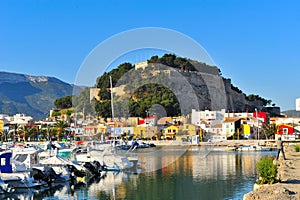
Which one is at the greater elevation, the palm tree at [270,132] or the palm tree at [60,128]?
the palm tree at [60,128]

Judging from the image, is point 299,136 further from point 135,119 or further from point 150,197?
point 150,197

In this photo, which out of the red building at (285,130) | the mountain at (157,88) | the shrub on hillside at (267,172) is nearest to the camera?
the shrub on hillside at (267,172)

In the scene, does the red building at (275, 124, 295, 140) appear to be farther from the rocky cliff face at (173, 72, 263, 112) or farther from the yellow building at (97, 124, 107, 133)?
the yellow building at (97, 124, 107, 133)

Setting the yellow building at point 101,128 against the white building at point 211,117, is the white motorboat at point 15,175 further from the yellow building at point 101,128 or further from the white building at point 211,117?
the white building at point 211,117

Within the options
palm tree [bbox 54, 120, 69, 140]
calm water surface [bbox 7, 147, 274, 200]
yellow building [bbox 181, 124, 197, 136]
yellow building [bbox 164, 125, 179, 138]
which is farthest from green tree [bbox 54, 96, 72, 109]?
calm water surface [bbox 7, 147, 274, 200]

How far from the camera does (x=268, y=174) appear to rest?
16812 millimetres

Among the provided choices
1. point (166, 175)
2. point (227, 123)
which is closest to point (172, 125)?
point (227, 123)

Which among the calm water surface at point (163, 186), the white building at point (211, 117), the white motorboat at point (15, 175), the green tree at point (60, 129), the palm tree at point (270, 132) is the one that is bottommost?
the calm water surface at point (163, 186)

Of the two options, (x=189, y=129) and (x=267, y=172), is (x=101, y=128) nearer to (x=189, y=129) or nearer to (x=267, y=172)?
(x=189, y=129)

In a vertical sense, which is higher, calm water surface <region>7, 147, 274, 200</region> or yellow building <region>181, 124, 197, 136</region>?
yellow building <region>181, 124, 197, 136</region>

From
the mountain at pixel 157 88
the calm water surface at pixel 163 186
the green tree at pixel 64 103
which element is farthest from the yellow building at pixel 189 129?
the green tree at pixel 64 103

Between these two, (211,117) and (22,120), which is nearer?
(211,117)

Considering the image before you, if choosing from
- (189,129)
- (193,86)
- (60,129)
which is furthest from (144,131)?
(60,129)

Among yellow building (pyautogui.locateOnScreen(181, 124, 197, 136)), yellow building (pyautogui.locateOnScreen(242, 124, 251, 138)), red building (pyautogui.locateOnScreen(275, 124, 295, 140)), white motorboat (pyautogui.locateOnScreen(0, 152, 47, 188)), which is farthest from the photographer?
yellow building (pyautogui.locateOnScreen(242, 124, 251, 138))
